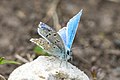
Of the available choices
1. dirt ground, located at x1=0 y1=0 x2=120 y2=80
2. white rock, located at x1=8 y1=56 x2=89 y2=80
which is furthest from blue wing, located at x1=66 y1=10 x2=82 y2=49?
dirt ground, located at x1=0 y1=0 x2=120 y2=80

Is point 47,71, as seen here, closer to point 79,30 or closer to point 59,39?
point 59,39

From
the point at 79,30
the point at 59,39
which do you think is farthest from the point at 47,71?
the point at 79,30

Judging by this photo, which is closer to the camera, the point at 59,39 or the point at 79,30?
the point at 59,39

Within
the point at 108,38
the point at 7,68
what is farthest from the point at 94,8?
the point at 7,68

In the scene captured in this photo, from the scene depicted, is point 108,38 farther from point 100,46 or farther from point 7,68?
point 7,68

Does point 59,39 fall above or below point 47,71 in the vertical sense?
above

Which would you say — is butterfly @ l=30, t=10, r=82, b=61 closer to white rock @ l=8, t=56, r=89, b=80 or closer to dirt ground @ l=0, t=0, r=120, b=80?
white rock @ l=8, t=56, r=89, b=80
